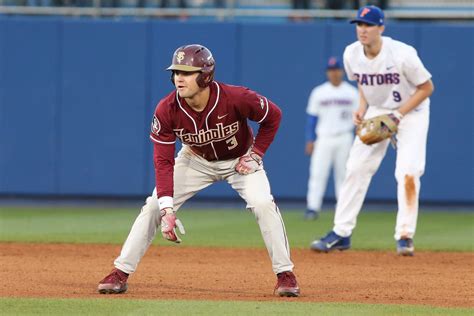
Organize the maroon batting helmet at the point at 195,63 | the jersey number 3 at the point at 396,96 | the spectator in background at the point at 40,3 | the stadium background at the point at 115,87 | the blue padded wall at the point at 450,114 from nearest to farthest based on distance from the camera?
the maroon batting helmet at the point at 195,63
the jersey number 3 at the point at 396,96
the blue padded wall at the point at 450,114
the stadium background at the point at 115,87
the spectator in background at the point at 40,3

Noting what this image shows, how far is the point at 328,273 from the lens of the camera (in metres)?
8.77

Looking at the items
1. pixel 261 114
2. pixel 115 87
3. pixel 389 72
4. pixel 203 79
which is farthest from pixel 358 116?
pixel 115 87

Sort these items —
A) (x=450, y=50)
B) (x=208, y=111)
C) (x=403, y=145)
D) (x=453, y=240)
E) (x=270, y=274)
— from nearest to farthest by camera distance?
1. (x=208, y=111)
2. (x=270, y=274)
3. (x=403, y=145)
4. (x=453, y=240)
5. (x=450, y=50)

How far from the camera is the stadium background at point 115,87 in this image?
1659 centimetres

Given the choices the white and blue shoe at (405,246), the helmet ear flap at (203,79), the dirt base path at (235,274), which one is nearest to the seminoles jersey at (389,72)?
the white and blue shoe at (405,246)

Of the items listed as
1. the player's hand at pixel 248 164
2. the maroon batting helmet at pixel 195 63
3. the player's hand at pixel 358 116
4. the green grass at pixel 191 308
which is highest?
the maroon batting helmet at pixel 195 63

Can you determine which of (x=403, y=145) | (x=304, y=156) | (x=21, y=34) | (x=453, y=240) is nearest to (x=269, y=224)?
(x=403, y=145)

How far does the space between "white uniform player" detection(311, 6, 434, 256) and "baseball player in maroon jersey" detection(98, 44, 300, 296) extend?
269 centimetres

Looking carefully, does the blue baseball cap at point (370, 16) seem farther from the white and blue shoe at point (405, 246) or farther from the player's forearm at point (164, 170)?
the player's forearm at point (164, 170)

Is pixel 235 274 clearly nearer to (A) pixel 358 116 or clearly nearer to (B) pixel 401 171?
(B) pixel 401 171

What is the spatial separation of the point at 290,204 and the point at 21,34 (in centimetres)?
518

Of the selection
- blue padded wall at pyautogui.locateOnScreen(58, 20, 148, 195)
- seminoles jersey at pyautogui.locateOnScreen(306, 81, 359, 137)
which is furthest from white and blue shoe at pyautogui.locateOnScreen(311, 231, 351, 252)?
blue padded wall at pyautogui.locateOnScreen(58, 20, 148, 195)

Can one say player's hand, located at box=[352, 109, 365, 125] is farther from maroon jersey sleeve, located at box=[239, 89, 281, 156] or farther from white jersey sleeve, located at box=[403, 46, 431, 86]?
maroon jersey sleeve, located at box=[239, 89, 281, 156]

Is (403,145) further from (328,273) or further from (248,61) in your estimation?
(248,61)
